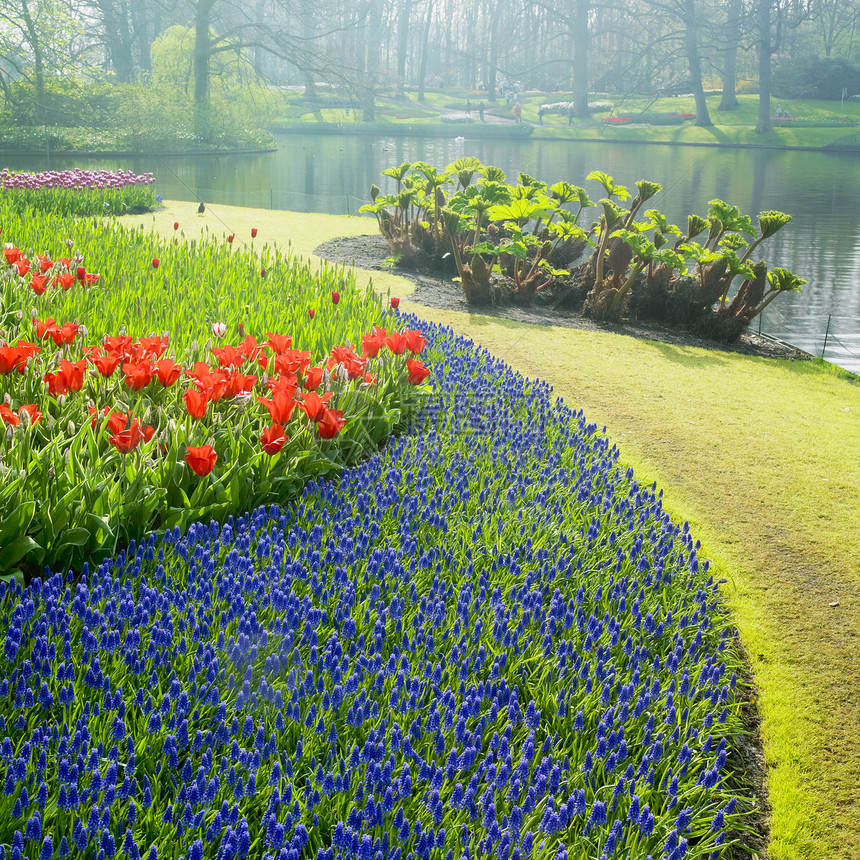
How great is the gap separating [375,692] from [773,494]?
361 cm

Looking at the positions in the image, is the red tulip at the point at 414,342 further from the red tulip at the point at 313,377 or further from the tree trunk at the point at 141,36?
the tree trunk at the point at 141,36

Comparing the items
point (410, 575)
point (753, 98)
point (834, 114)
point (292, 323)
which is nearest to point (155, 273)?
point (292, 323)

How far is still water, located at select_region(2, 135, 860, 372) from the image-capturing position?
1235 cm

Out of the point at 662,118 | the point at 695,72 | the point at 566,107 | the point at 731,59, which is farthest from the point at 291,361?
the point at 566,107

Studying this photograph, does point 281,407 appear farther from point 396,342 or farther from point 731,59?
point 731,59

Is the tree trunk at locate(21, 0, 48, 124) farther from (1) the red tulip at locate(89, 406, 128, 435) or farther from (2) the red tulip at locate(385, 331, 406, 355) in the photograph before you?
(1) the red tulip at locate(89, 406, 128, 435)

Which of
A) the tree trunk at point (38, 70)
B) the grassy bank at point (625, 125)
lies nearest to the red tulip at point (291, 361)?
the tree trunk at point (38, 70)

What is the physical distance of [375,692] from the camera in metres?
2.45

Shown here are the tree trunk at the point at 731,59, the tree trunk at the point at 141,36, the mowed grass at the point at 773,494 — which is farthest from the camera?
the tree trunk at the point at 731,59

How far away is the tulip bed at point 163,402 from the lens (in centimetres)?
305

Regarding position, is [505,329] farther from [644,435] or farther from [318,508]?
[318,508]

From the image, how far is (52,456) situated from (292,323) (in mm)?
2705

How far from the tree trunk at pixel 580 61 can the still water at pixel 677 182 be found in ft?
53.9

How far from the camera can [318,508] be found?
3629 mm
